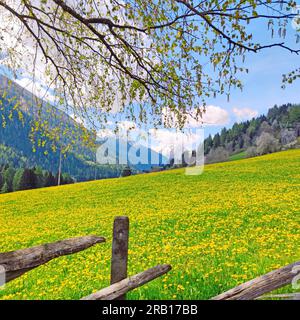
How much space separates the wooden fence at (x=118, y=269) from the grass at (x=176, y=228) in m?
2.07

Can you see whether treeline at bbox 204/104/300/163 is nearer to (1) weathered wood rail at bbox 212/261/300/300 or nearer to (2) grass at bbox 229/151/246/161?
(2) grass at bbox 229/151/246/161

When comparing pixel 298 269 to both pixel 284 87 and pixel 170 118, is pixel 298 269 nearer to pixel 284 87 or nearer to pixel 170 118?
pixel 284 87

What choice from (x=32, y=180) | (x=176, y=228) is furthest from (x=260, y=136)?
(x=32, y=180)

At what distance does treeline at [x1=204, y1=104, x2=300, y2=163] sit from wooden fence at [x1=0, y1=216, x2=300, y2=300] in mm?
35793

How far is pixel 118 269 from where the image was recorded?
4887 millimetres

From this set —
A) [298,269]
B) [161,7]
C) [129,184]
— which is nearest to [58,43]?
[161,7]

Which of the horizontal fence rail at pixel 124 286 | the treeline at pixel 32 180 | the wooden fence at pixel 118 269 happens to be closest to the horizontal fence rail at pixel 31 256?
the wooden fence at pixel 118 269

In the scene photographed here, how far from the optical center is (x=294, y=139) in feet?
130

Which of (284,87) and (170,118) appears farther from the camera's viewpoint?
(170,118)

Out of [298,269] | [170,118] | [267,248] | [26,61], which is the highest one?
[26,61]

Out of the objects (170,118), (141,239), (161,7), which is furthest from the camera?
(141,239)

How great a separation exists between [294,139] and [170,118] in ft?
116
